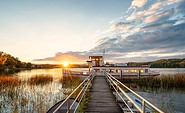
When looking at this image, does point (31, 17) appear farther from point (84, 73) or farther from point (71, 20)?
point (84, 73)

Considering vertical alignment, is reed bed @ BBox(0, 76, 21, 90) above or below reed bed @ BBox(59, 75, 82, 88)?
above

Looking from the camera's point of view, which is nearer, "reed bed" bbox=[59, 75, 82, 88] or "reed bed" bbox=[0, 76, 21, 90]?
"reed bed" bbox=[0, 76, 21, 90]

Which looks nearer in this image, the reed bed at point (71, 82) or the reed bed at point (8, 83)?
the reed bed at point (8, 83)

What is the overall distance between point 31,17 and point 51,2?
3662 mm

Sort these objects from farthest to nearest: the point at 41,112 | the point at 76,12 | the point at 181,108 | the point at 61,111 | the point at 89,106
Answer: the point at 76,12 → the point at 181,108 → the point at 41,112 → the point at 61,111 → the point at 89,106

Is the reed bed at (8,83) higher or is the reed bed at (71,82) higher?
the reed bed at (8,83)

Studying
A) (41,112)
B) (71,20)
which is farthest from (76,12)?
(41,112)

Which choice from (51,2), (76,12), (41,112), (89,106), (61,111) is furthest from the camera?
(76,12)

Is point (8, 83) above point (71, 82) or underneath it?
above

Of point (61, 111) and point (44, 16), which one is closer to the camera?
point (61, 111)

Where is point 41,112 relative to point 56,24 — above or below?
below

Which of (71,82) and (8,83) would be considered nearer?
(8,83)

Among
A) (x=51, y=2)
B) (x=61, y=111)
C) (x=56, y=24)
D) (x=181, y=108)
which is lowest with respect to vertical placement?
(x=181, y=108)

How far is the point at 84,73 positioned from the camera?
34125 mm
